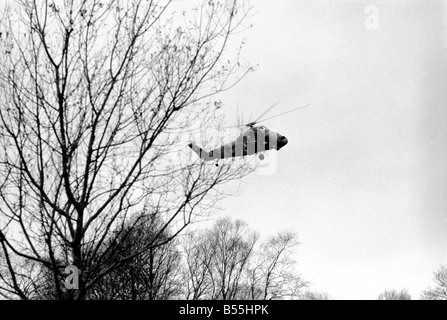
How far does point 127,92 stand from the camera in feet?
17.7

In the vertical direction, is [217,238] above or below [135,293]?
above

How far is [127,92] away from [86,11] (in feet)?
3.43

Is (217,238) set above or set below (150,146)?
above

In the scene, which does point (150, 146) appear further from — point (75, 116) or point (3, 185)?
point (3, 185)

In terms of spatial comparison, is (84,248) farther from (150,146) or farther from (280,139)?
(280,139)

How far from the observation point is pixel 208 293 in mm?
24516
